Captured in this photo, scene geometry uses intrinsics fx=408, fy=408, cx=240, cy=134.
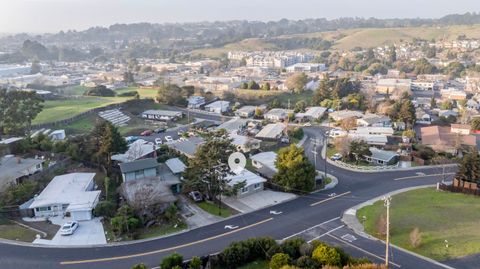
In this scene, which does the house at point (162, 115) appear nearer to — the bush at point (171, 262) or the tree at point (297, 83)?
the tree at point (297, 83)

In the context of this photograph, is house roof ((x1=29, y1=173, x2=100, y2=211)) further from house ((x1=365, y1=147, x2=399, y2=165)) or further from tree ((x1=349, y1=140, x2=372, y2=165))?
house ((x1=365, y1=147, x2=399, y2=165))

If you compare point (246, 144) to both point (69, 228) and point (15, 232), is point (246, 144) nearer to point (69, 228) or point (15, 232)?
point (69, 228)

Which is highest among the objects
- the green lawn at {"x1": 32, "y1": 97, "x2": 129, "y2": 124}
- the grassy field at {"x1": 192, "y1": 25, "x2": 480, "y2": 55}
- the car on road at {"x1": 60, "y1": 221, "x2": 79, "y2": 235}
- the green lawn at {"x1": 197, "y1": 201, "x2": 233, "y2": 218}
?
the grassy field at {"x1": 192, "y1": 25, "x2": 480, "y2": 55}

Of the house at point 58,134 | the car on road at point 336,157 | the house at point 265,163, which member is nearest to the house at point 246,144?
the house at point 265,163

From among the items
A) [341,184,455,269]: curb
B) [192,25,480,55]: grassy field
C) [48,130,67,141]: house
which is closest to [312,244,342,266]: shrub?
[341,184,455,269]: curb

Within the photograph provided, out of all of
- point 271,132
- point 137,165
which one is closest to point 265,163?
point 137,165

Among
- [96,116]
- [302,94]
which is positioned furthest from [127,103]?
[302,94]
